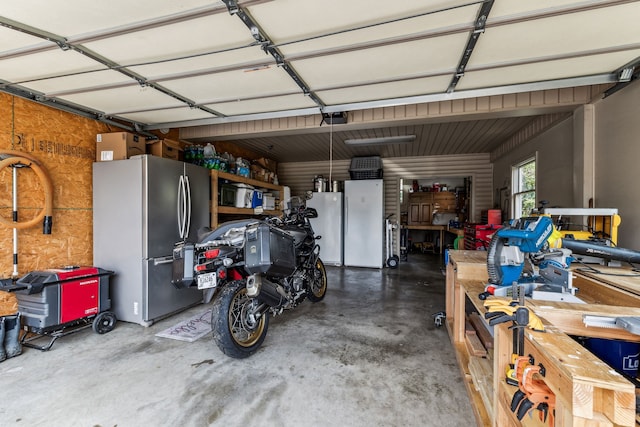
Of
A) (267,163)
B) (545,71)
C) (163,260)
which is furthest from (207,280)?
(267,163)

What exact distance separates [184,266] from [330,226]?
464 cm

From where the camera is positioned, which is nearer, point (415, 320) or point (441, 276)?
point (415, 320)

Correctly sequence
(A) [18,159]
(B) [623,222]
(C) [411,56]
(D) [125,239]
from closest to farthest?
1. (C) [411,56]
2. (B) [623,222]
3. (A) [18,159]
4. (D) [125,239]

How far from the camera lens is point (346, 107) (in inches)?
130

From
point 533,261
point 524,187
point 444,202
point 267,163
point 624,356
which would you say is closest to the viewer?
point 624,356

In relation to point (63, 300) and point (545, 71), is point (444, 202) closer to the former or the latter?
point (545, 71)

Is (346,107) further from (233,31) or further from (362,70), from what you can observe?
(233,31)

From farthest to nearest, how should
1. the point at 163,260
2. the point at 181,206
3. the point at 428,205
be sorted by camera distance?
the point at 428,205 → the point at 181,206 → the point at 163,260

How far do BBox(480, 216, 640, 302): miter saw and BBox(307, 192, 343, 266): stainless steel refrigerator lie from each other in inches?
198

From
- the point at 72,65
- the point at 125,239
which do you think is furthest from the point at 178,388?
the point at 72,65

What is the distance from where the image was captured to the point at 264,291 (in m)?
2.50

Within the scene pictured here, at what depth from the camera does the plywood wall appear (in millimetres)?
2838

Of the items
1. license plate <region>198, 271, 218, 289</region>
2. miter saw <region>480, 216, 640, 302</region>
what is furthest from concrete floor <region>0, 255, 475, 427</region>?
miter saw <region>480, 216, 640, 302</region>

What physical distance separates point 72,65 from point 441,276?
20.5 feet
